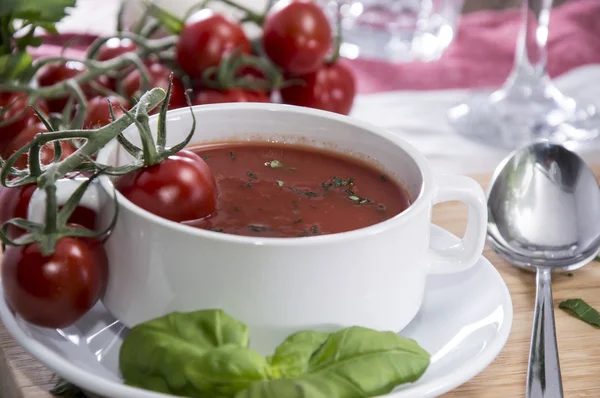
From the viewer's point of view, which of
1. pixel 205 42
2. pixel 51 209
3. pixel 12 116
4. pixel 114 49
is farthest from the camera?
pixel 114 49

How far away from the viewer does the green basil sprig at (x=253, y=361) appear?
961mm

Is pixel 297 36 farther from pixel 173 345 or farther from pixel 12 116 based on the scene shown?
pixel 173 345

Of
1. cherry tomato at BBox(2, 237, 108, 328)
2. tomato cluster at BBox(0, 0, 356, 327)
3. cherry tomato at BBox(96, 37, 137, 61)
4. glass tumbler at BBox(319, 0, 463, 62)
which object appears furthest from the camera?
glass tumbler at BBox(319, 0, 463, 62)

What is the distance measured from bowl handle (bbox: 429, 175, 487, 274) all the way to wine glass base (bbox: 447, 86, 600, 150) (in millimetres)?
1004

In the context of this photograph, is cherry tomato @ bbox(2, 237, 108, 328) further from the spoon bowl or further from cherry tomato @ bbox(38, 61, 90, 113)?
cherry tomato @ bbox(38, 61, 90, 113)

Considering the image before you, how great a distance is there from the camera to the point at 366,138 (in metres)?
1.35

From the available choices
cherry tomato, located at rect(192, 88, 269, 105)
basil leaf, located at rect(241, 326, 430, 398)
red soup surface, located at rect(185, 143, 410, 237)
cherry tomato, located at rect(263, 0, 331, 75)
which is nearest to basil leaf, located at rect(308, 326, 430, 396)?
basil leaf, located at rect(241, 326, 430, 398)

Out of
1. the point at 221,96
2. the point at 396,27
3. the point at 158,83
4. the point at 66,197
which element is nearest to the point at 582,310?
the point at 66,197

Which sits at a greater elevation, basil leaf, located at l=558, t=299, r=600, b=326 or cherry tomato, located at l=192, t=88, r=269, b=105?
cherry tomato, located at l=192, t=88, r=269, b=105

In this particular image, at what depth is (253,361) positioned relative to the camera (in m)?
0.96

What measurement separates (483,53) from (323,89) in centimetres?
89

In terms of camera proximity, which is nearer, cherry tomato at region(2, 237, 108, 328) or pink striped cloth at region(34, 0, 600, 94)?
cherry tomato at region(2, 237, 108, 328)

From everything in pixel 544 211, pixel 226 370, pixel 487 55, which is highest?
pixel 487 55

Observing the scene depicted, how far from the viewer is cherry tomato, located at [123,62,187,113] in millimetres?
1931
